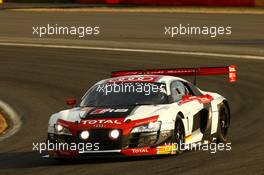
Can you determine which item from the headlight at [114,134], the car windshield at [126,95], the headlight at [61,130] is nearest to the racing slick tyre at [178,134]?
the car windshield at [126,95]

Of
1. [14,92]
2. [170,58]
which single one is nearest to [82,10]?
[170,58]

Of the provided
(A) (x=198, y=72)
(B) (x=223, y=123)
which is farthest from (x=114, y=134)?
(B) (x=223, y=123)

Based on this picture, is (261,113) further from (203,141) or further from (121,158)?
(121,158)

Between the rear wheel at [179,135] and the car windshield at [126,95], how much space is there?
59 centimetres

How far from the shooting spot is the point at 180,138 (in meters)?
14.1

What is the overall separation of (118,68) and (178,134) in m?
15.0

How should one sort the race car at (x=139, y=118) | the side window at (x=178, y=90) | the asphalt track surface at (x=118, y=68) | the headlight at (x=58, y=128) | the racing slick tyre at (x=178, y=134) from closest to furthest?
the asphalt track surface at (x=118, y=68) → the race car at (x=139, y=118) → the headlight at (x=58, y=128) → the racing slick tyre at (x=178, y=134) → the side window at (x=178, y=90)

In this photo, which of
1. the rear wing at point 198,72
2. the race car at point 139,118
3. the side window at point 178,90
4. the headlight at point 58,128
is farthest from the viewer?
the rear wing at point 198,72

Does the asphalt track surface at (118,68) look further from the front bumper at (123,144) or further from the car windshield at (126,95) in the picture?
the car windshield at (126,95)

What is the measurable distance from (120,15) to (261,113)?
77.1ft

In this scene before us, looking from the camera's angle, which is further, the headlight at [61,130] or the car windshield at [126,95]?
the car windshield at [126,95]

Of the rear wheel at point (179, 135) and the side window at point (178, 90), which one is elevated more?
the side window at point (178, 90)

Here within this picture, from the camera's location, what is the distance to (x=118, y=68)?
29.0 metres

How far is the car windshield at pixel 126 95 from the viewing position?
14.6 m
